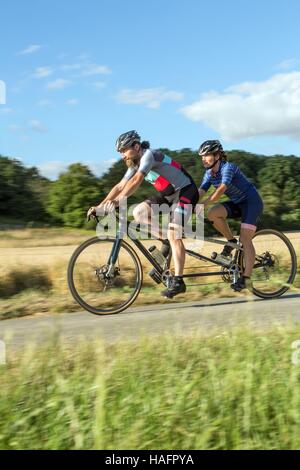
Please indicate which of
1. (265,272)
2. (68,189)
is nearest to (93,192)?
(68,189)

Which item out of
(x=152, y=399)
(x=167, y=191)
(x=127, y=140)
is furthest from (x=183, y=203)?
(x=152, y=399)

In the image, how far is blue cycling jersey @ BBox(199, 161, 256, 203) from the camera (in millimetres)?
6906

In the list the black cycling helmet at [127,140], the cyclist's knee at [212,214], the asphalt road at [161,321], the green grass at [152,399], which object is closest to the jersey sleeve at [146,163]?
the black cycling helmet at [127,140]

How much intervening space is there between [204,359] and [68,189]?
57.7ft

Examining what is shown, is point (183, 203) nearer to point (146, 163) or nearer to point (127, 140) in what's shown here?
point (146, 163)

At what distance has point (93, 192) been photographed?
21.2 meters

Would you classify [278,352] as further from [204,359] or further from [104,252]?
[104,252]

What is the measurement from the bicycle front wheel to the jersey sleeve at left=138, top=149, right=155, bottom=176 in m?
0.83

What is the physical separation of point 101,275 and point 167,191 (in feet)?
3.78

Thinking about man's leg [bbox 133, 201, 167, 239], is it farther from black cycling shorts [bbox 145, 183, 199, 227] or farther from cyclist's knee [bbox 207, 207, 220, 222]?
cyclist's knee [bbox 207, 207, 220, 222]

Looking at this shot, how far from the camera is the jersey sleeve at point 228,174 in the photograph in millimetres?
6871

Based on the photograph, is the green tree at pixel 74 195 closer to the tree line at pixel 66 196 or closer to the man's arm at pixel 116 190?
the tree line at pixel 66 196

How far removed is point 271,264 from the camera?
765cm
